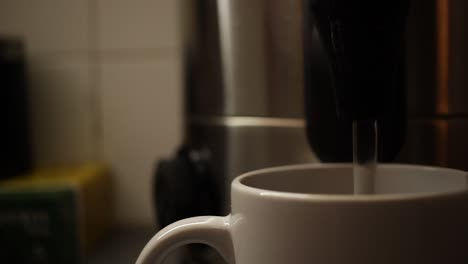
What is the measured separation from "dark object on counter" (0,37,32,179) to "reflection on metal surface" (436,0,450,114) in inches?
17.3

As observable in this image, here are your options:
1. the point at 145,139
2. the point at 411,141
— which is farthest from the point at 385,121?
the point at 145,139

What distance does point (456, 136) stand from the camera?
292 millimetres

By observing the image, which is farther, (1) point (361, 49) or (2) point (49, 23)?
(2) point (49, 23)

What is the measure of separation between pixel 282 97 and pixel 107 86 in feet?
1.28

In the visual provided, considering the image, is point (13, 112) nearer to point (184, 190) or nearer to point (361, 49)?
point (184, 190)

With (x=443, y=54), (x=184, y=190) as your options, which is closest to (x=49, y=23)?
(x=184, y=190)

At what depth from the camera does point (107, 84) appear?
26.3 inches

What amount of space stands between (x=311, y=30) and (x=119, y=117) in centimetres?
42

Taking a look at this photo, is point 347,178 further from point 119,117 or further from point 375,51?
point 119,117

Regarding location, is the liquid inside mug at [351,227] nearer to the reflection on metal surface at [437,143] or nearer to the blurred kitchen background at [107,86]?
the reflection on metal surface at [437,143]

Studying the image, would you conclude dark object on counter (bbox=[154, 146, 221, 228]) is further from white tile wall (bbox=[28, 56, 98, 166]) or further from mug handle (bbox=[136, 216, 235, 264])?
white tile wall (bbox=[28, 56, 98, 166])

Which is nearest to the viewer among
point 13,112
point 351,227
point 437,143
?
point 351,227

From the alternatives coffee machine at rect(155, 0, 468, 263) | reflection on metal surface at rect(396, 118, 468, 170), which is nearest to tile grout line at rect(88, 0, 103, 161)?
coffee machine at rect(155, 0, 468, 263)

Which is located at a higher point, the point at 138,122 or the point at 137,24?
the point at 137,24
